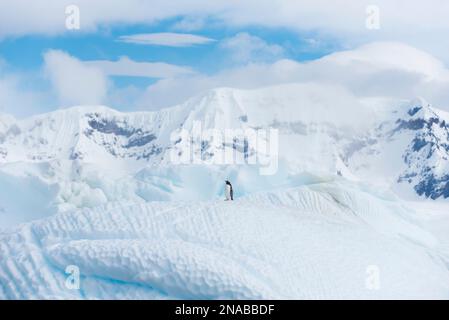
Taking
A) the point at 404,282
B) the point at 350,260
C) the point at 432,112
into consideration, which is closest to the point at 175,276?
the point at 350,260

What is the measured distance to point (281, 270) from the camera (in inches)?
278

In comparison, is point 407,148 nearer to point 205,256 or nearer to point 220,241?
point 220,241

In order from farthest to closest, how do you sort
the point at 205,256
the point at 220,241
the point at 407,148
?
the point at 407,148 < the point at 220,241 < the point at 205,256

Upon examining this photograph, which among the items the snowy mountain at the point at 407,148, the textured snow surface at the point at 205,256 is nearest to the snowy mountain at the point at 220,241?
the textured snow surface at the point at 205,256

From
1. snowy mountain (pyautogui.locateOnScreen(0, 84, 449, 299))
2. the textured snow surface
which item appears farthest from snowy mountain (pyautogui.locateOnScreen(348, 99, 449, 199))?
the textured snow surface

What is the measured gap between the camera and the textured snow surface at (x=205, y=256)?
6930 millimetres

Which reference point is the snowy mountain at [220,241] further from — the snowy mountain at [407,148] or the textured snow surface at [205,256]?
the snowy mountain at [407,148]

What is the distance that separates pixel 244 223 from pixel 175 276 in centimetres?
115

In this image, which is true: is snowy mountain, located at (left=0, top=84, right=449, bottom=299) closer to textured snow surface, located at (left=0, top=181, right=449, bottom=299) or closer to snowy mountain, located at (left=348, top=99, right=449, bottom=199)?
textured snow surface, located at (left=0, top=181, right=449, bottom=299)

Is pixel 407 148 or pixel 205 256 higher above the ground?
pixel 407 148

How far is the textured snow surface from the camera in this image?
22.7ft

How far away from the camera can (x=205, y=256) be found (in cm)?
705

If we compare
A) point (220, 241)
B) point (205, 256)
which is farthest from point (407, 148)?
point (205, 256)
